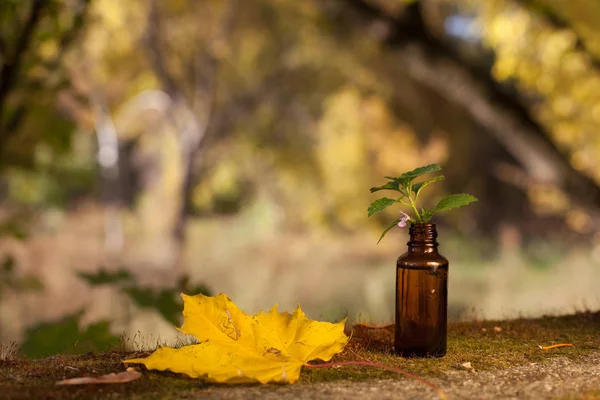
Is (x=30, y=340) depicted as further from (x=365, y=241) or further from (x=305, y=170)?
(x=305, y=170)

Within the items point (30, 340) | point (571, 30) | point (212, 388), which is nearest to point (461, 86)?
point (571, 30)

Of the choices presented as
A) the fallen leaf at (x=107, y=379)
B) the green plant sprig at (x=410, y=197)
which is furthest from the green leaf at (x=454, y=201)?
the fallen leaf at (x=107, y=379)

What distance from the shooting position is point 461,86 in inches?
177

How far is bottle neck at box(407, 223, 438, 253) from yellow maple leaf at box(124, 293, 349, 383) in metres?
0.31

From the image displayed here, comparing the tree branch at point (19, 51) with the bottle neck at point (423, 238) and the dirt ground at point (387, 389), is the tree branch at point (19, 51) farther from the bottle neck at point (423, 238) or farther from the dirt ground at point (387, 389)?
the bottle neck at point (423, 238)

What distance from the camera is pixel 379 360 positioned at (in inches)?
61.9

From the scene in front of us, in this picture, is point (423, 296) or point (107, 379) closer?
point (107, 379)

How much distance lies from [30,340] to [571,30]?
4.27 m

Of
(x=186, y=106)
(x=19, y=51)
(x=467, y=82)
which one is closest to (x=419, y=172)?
(x=19, y=51)

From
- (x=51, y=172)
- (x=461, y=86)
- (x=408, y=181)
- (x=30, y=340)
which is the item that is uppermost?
(x=461, y=86)

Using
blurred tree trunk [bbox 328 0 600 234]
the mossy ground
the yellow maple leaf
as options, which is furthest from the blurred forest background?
the yellow maple leaf

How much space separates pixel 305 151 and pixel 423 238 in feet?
47.6

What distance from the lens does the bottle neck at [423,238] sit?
1599 mm

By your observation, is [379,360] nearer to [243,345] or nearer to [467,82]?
[243,345]
